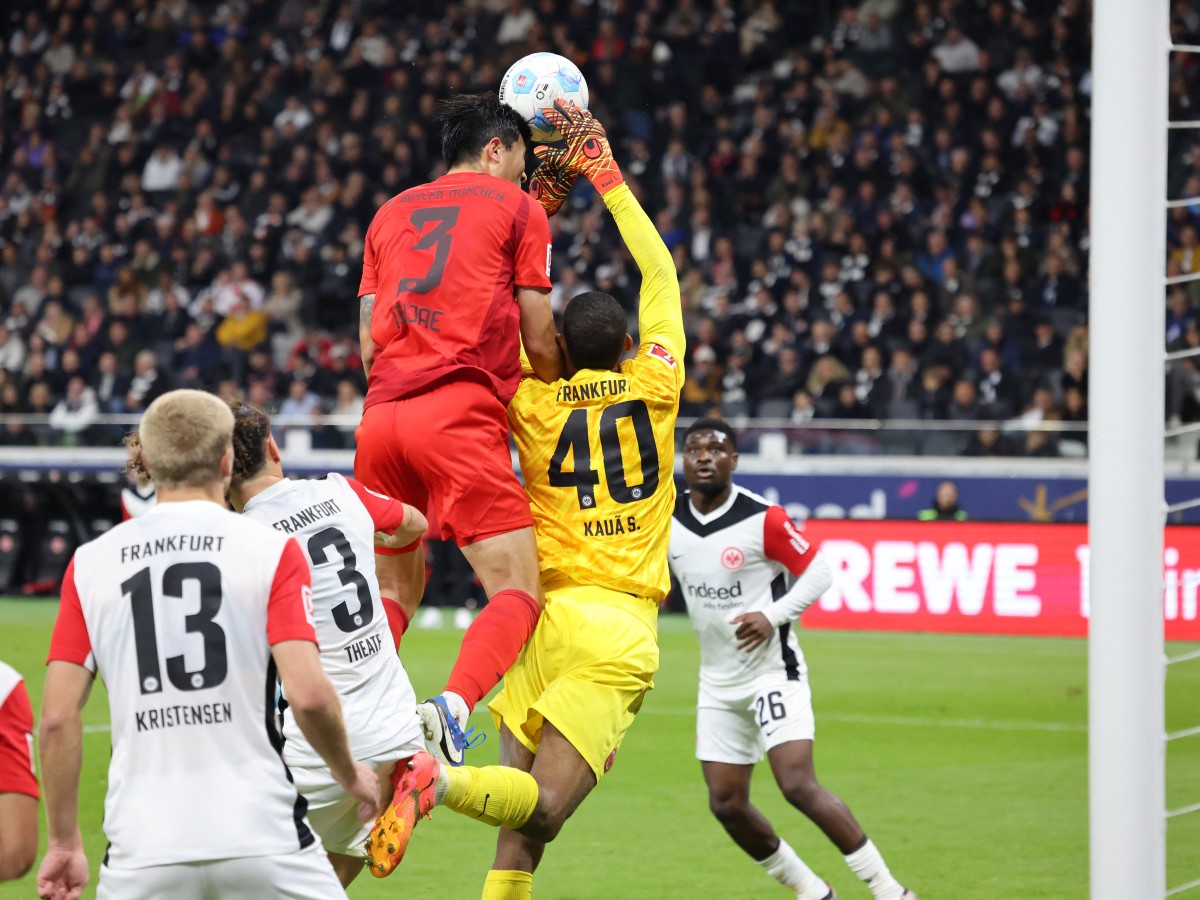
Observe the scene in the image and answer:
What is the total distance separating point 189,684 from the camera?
3.52 metres

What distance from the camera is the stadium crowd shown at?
17.3 meters

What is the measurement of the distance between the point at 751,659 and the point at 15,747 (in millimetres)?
4180

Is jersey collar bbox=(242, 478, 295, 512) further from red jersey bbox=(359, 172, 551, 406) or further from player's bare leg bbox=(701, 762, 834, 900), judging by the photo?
player's bare leg bbox=(701, 762, 834, 900)

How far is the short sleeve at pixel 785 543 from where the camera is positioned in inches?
286

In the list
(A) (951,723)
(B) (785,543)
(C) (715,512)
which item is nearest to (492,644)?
(B) (785,543)

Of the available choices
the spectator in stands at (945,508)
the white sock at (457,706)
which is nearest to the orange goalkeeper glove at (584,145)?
the white sock at (457,706)

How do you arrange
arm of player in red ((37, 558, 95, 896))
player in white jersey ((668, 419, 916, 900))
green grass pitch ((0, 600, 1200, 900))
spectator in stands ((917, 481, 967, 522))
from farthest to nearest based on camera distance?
spectator in stands ((917, 481, 967, 522)), green grass pitch ((0, 600, 1200, 900)), player in white jersey ((668, 419, 916, 900)), arm of player in red ((37, 558, 95, 896))

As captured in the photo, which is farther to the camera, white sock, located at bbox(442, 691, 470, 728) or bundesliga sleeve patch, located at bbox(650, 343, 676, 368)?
bundesliga sleeve patch, located at bbox(650, 343, 676, 368)

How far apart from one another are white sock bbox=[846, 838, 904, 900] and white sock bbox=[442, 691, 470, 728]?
2501 millimetres

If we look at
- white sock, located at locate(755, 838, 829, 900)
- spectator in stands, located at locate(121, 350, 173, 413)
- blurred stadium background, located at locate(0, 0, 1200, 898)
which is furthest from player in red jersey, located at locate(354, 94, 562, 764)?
spectator in stands, located at locate(121, 350, 173, 413)

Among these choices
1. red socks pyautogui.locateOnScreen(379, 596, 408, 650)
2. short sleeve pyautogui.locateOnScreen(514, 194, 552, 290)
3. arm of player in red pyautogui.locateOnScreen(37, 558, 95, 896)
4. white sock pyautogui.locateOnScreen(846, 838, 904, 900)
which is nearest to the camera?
arm of player in red pyautogui.locateOnScreen(37, 558, 95, 896)

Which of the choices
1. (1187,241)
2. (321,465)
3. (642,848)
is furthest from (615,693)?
(1187,241)

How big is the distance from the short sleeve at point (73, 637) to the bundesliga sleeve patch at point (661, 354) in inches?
94.5

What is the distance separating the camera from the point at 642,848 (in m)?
8.14
